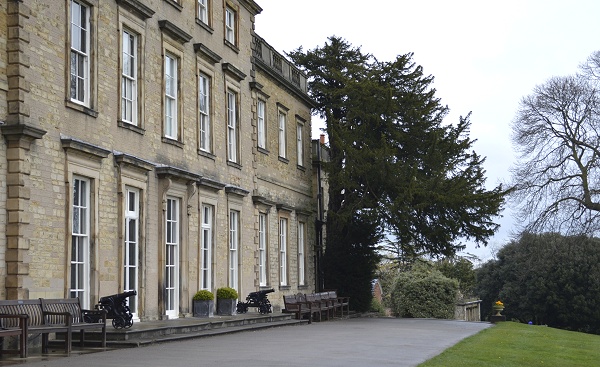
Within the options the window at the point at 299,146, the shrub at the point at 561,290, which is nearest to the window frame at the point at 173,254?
the window at the point at 299,146

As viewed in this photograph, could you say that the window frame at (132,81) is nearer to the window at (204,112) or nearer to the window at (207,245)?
the window at (204,112)

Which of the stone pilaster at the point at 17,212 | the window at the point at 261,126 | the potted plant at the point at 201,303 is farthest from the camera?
the window at the point at 261,126

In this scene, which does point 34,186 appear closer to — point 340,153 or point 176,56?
point 176,56

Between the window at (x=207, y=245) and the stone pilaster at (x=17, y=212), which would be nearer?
the stone pilaster at (x=17, y=212)

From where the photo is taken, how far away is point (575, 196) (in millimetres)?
34969

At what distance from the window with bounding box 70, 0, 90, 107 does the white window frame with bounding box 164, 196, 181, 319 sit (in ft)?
15.0

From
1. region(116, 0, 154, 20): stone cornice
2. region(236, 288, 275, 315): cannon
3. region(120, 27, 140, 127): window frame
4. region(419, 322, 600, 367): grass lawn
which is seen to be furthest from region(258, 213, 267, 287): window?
region(116, 0, 154, 20): stone cornice

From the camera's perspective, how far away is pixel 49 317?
14.7 m

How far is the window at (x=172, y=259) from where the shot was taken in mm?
21312

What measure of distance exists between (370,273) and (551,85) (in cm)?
1115

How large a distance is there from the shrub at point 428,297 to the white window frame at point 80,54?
2208 cm

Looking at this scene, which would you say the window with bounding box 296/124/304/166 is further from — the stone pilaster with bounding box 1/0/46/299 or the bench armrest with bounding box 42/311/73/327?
the bench armrest with bounding box 42/311/73/327

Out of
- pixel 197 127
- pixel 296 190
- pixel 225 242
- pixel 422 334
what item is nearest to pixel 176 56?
pixel 197 127

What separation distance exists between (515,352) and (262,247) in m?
13.1
